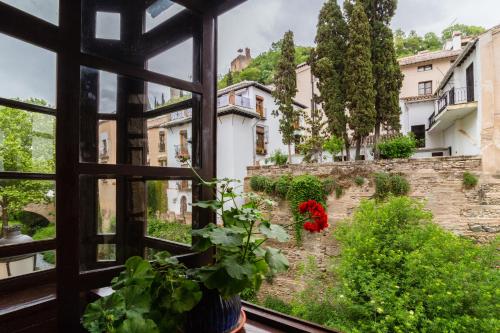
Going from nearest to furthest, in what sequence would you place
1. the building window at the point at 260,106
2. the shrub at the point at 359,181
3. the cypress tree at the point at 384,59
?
the shrub at the point at 359,181 < the cypress tree at the point at 384,59 < the building window at the point at 260,106

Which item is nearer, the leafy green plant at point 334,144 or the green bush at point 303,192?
the green bush at point 303,192

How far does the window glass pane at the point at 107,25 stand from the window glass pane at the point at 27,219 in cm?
44

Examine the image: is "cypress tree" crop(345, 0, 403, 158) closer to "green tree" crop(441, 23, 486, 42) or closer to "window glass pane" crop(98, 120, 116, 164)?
"green tree" crop(441, 23, 486, 42)

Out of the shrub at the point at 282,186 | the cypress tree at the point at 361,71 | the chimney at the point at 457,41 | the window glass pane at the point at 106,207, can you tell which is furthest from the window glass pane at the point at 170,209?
the chimney at the point at 457,41

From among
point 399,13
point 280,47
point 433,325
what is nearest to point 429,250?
point 433,325

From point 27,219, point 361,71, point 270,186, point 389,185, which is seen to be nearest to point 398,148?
point 389,185

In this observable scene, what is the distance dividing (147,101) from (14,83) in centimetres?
55

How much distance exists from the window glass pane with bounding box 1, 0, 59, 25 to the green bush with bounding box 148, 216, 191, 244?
25.8 inches

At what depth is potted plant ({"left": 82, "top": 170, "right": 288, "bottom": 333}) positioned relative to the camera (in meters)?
0.49

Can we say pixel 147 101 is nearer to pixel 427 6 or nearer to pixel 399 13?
pixel 427 6

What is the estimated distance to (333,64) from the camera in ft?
19.4

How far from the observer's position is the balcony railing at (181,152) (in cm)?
95

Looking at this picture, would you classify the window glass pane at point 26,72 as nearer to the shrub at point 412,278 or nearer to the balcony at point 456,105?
the shrub at point 412,278

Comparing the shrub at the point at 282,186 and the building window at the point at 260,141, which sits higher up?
the building window at the point at 260,141
